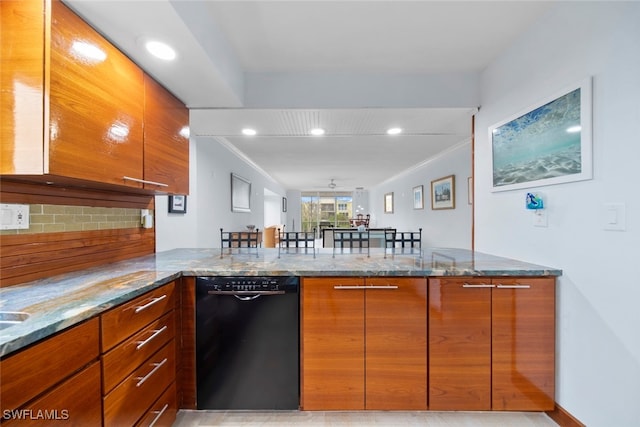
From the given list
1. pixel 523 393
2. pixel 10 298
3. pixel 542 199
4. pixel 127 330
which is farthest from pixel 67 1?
pixel 523 393

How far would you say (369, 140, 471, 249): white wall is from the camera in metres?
4.06

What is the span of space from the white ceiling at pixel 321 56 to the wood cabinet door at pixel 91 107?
0.34 feet

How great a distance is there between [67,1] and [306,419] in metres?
2.33

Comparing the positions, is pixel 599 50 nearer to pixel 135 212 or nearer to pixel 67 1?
pixel 67 1

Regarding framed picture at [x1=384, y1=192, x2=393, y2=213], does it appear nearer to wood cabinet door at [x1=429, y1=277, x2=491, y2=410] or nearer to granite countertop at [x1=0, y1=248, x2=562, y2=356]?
granite countertop at [x1=0, y1=248, x2=562, y2=356]

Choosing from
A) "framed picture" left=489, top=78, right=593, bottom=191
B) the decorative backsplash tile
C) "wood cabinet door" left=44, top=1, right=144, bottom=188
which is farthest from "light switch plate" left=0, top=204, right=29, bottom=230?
"framed picture" left=489, top=78, right=593, bottom=191

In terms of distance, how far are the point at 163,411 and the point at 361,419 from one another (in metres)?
1.08

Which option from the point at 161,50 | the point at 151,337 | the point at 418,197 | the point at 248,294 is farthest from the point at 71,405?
the point at 418,197

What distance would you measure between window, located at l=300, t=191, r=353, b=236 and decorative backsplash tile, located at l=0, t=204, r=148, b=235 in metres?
9.99

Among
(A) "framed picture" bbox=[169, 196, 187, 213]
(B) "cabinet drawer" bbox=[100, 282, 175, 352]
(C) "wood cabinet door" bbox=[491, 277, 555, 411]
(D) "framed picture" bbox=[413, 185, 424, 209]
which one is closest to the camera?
(B) "cabinet drawer" bbox=[100, 282, 175, 352]

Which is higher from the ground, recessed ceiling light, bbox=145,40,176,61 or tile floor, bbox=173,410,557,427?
recessed ceiling light, bbox=145,40,176,61

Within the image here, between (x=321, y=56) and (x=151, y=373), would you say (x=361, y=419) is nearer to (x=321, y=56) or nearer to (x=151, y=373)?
(x=151, y=373)

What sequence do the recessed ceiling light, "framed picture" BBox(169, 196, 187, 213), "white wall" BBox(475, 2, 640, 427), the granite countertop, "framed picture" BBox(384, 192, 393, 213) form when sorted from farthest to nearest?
1. "framed picture" BBox(384, 192, 393, 213)
2. "framed picture" BBox(169, 196, 187, 213)
3. the recessed ceiling light
4. "white wall" BBox(475, 2, 640, 427)
5. the granite countertop

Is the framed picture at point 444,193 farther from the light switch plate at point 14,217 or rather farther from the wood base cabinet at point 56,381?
the light switch plate at point 14,217
